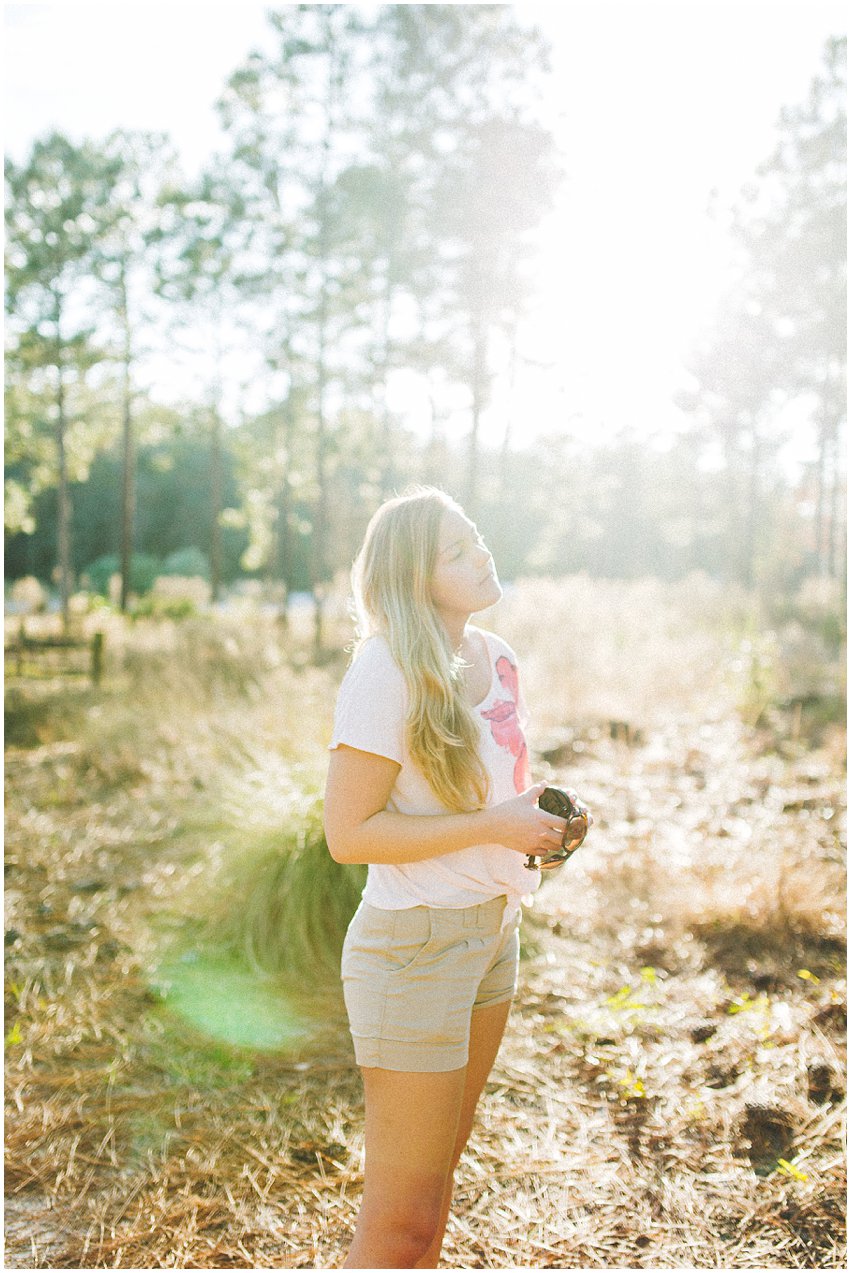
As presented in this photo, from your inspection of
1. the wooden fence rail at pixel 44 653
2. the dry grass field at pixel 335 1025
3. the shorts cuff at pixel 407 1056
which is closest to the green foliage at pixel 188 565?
the wooden fence rail at pixel 44 653

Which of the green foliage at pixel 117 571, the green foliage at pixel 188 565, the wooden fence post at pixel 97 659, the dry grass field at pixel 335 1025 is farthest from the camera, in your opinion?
the green foliage at pixel 188 565

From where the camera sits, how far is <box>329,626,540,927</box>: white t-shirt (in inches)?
58.1

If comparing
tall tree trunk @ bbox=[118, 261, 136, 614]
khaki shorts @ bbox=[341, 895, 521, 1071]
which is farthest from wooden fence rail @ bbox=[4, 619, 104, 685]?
khaki shorts @ bbox=[341, 895, 521, 1071]

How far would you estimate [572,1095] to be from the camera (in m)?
2.73

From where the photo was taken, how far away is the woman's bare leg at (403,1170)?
1.47 m

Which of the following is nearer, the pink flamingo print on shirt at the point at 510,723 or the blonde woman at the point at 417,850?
the blonde woman at the point at 417,850

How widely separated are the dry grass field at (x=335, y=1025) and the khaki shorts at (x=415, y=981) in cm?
98

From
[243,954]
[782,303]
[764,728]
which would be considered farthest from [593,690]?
[782,303]

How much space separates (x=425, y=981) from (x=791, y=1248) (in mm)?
1329

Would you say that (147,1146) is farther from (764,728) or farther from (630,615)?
(630,615)

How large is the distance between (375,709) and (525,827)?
0.30m

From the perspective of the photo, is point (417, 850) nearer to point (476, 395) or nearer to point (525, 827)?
point (525, 827)

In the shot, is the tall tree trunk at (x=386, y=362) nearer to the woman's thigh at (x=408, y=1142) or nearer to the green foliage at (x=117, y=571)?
the woman's thigh at (x=408, y=1142)

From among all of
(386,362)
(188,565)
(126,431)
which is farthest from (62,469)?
(188,565)
